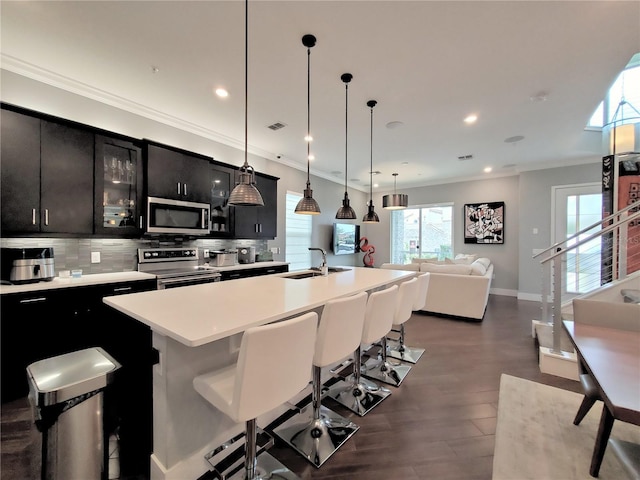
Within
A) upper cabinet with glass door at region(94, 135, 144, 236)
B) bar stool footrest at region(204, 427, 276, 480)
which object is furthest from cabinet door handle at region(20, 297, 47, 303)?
bar stool footrest at region(204, 427, 276, 480)

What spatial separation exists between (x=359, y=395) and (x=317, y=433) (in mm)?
569

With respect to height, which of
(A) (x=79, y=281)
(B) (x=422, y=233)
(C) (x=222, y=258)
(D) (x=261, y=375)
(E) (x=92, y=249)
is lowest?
(D) (x=261, y=375)

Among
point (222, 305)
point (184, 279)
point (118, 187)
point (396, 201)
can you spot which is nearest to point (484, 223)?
point (396, 201)

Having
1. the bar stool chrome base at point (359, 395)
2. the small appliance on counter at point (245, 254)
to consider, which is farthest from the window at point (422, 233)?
the bar stool chrome base at point (359, 395)

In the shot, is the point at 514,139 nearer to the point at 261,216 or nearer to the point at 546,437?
the point at 546,437

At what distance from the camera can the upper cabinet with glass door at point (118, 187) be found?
2770 millimetres

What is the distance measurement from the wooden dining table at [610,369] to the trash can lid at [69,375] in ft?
7.32

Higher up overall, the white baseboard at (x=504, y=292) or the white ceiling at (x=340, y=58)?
the white ceiling at (x=340, y=58)

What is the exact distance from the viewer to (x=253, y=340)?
1.07m

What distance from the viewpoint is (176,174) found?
11.0 ft

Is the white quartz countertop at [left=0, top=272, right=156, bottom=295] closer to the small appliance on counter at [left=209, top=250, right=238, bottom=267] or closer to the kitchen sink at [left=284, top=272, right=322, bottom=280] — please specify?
the small appliance on counter at [left=209, top=250, right=238, bottom=267]

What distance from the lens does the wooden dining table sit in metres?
1.07

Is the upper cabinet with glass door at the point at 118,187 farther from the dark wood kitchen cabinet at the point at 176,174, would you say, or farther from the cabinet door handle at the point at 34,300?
the cabinet door handle at the point at 34,300

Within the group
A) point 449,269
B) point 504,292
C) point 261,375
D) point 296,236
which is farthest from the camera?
point 504,292
